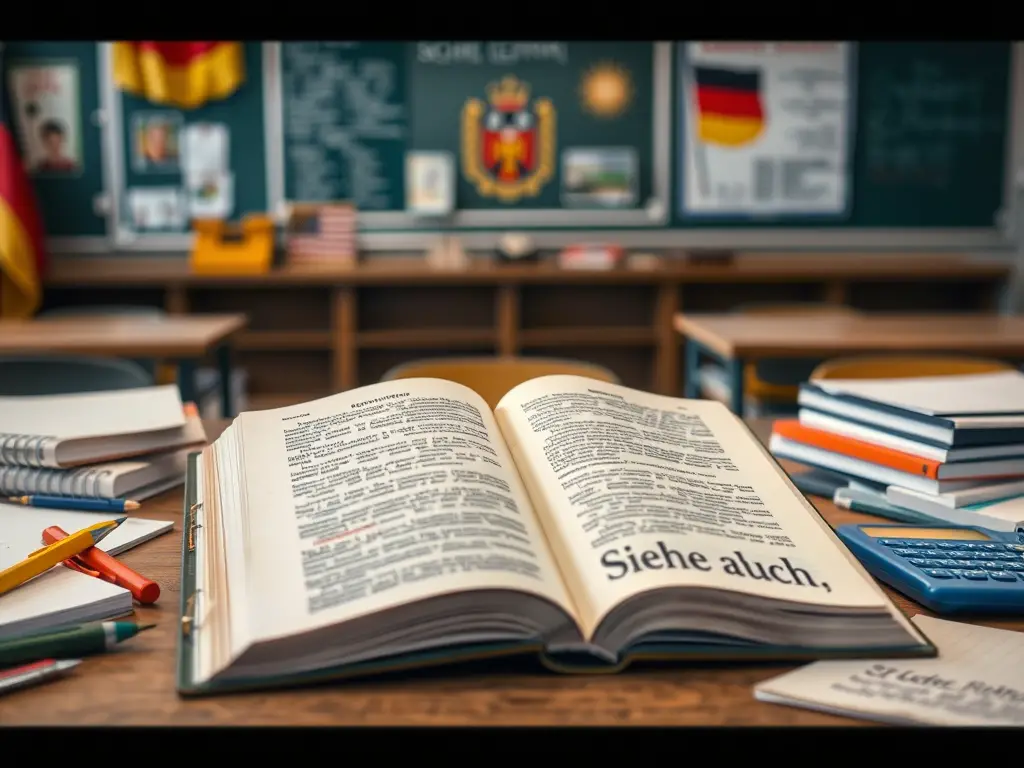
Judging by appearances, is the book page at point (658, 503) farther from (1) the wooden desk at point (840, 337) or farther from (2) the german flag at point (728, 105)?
(2) the german flag at point (728, 105)

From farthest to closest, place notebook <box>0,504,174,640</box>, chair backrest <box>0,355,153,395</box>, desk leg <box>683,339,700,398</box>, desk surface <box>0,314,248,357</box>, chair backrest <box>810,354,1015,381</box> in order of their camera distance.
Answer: desk leg <box>683,339,700,398</box>, desk surface <box>0,314,248,357</box>, chair backrest <box>0,355,153,395</box>, chair backrest <box>810,354,1015,381</box>, notebook <box>0,504,174,640</box>

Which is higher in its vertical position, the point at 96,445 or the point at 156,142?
the point at 156,142

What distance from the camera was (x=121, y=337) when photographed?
9.06ft

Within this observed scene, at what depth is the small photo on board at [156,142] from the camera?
4793mm

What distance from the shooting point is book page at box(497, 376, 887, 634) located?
65 centimetres

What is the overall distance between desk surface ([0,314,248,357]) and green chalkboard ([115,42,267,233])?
1863 millimetres

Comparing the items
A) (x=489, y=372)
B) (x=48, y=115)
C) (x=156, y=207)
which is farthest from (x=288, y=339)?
(x=489, y=372)

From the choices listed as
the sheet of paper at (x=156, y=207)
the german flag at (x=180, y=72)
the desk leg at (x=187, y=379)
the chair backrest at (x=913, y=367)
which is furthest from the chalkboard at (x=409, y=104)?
the chair backrest at (x=913, y=367)

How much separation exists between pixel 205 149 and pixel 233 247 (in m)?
0.62

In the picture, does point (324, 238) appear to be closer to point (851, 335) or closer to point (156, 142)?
point (156, 142)

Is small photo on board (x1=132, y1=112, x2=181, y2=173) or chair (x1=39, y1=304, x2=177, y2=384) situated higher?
small photo on board (x1=132, y1=112, x2=181, y2=173)

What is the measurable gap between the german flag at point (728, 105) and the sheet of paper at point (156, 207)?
2475 mm

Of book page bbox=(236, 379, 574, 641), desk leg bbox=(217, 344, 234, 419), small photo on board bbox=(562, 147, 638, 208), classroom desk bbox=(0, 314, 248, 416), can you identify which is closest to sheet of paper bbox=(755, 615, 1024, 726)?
book page bbox=(236, 379, 574, 641)

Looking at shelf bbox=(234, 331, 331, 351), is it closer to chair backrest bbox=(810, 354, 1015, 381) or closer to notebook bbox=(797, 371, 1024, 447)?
chair backrest bbox=(810, 354, 1015, 381)
